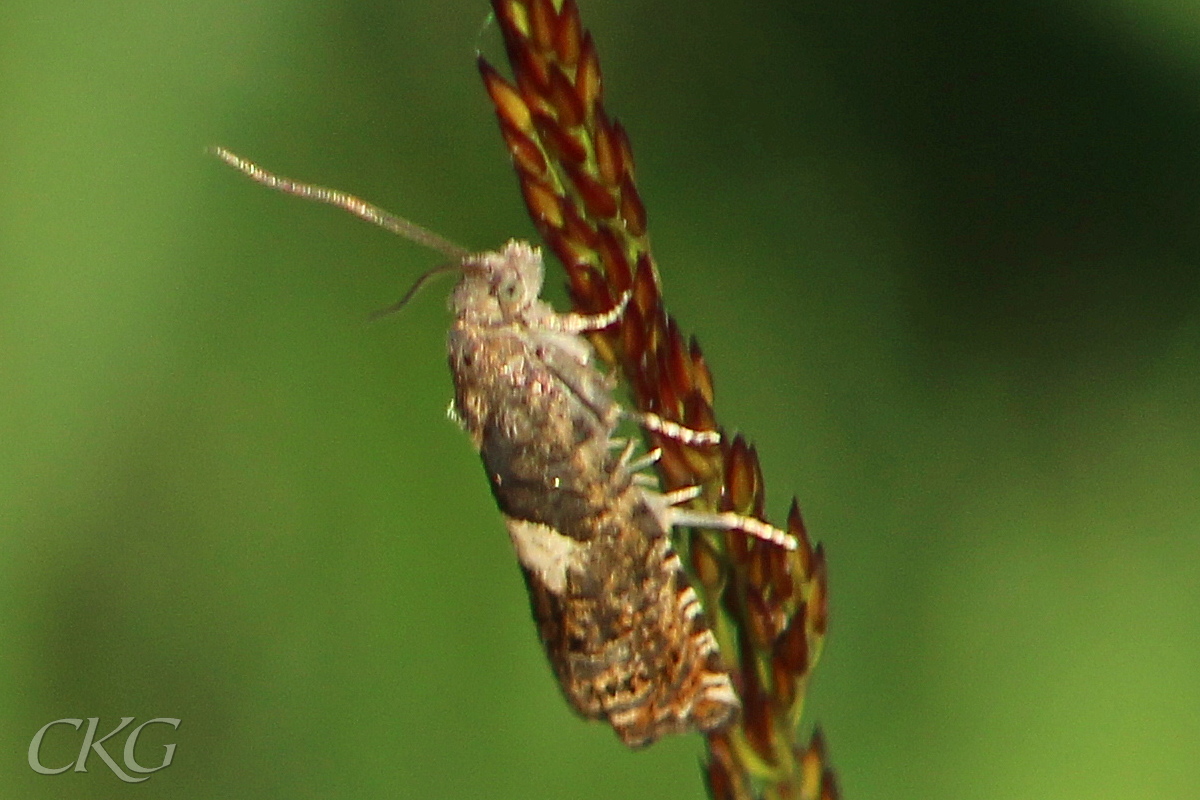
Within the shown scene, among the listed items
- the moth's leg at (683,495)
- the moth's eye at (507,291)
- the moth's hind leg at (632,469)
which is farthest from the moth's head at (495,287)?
the moth's leg at (683,495)

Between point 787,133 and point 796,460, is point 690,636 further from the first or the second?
point 787,133

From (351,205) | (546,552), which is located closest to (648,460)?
(546,552)

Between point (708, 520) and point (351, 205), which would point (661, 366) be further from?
point (351, 205)

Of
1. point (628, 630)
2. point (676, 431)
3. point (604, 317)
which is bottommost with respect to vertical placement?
point (628, 630)

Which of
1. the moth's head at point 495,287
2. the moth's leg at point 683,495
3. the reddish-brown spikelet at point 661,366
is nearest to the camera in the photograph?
the reddish-brown spikelet at point 661,366

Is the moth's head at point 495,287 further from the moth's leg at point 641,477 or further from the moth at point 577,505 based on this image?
the moth's leg at point 641,477

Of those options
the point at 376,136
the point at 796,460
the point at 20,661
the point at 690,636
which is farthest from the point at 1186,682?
the point at 20,661
